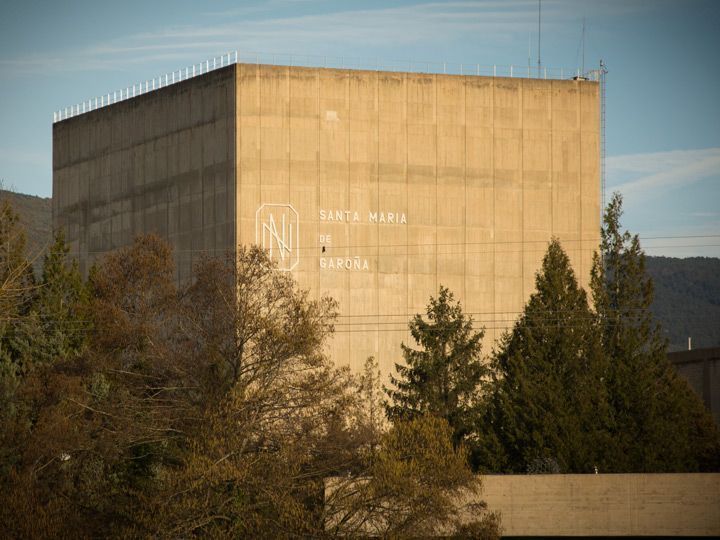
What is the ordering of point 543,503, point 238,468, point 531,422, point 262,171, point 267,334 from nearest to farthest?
point 238,468 < point 267,334 < point 543,503 < point 531,422 < point 262,171

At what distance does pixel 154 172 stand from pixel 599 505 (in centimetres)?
4104

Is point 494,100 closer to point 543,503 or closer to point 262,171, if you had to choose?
point 262,171

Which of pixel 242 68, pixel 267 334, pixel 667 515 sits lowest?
pixel 667 515

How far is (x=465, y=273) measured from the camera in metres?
85.0

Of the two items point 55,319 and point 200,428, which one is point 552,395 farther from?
point 55,319

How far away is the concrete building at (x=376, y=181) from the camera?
82.0 metres

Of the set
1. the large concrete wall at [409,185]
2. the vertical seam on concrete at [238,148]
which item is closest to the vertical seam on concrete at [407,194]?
the large concrete wall at [409,185]

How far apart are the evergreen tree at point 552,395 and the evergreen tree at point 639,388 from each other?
115 centimetres

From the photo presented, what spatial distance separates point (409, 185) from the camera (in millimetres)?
84438

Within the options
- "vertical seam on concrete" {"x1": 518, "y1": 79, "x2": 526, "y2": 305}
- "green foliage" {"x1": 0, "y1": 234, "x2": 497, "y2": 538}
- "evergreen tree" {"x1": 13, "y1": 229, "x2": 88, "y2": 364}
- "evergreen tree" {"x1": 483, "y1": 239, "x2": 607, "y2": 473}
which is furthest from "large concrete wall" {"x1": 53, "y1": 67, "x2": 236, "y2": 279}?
"green foliage" {"x1": 0, "y1": 234, "x2": 497, "y2": 538}

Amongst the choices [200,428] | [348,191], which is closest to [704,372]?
[348,191]

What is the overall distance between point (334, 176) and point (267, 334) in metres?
38.3

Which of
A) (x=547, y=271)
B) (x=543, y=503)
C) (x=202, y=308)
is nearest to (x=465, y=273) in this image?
(x=547, y=271)

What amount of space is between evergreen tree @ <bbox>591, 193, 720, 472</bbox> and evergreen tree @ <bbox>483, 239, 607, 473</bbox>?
1146 mm
